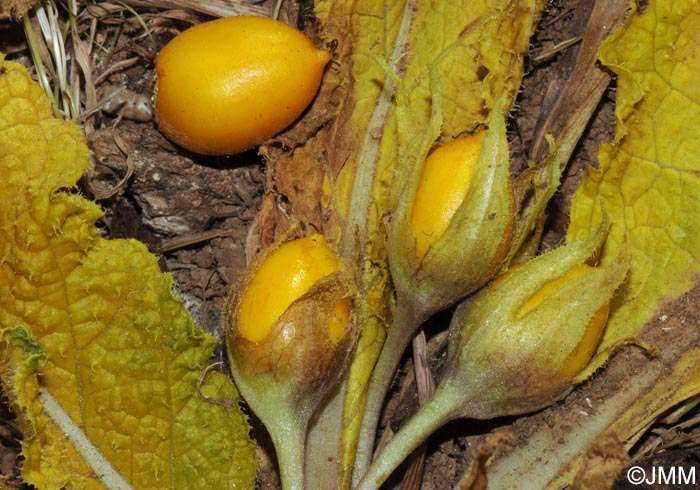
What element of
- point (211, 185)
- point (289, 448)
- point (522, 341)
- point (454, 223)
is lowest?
point (289, 448)

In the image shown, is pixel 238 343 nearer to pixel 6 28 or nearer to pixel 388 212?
pixel 388 212

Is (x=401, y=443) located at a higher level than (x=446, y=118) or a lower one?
lower

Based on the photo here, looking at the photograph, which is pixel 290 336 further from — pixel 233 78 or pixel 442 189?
pixel 233 78

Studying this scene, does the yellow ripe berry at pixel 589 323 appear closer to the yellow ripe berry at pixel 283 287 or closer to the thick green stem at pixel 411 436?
the thick green stem at pixel 411 436

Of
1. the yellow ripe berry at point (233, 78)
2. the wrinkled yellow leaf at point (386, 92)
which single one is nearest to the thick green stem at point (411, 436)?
the wrinkled yellow leaf at point (386, 92)

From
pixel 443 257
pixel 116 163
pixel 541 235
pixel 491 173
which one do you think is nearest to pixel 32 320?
pixel 116 163

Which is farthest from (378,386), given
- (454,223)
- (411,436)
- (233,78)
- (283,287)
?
(233,78)

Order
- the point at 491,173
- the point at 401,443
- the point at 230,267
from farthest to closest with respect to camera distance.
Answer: the point at 230,267 < the point at 401,443 < the point at 491,173
